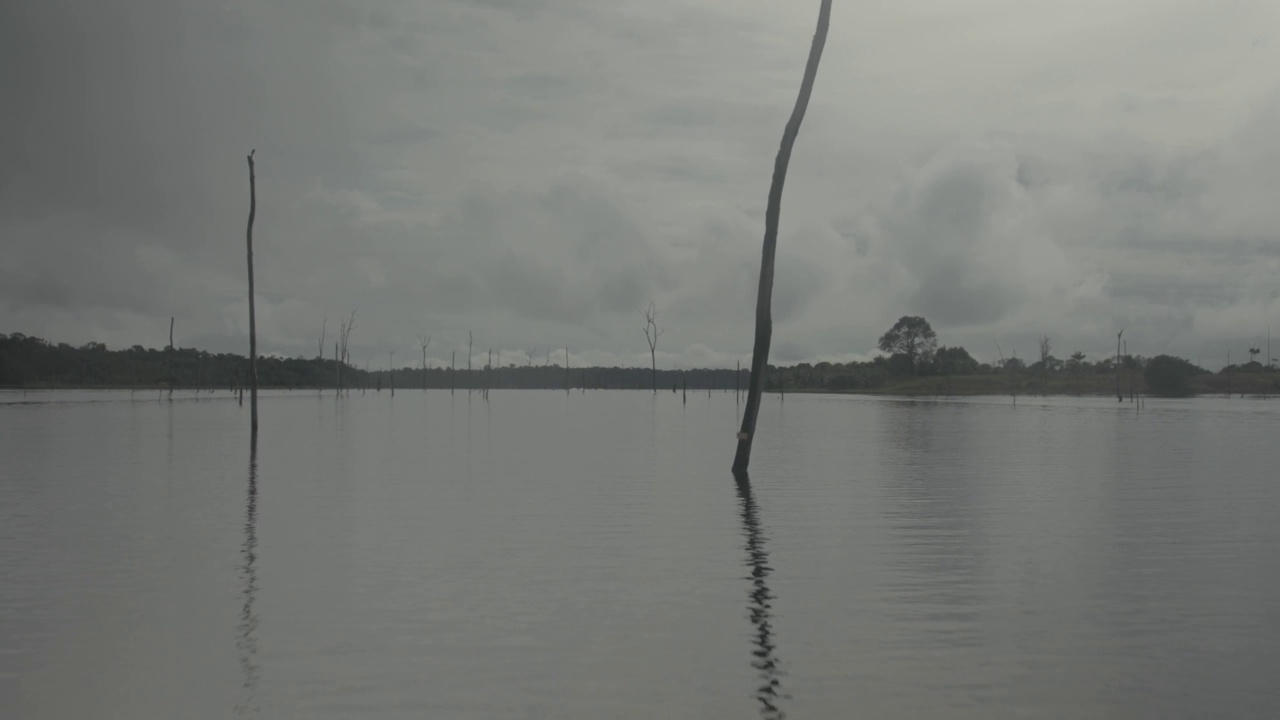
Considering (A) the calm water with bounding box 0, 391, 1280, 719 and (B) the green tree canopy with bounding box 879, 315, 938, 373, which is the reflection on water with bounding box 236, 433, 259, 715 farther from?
(B) the green tree canopy with bounding box 879, 315, 938, 373

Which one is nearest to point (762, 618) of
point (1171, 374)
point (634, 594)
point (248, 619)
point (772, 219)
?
point (634, 594)

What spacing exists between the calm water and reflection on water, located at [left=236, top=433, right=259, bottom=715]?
1.7 inches

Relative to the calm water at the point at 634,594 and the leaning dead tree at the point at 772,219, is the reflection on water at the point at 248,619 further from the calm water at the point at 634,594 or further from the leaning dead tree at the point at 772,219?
the leaning dead tree at the point at 772,219

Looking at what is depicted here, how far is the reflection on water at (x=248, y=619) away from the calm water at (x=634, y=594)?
0.14 ft

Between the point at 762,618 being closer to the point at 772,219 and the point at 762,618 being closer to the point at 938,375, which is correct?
the point at 772,219

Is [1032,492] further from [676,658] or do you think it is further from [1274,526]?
[676,658]

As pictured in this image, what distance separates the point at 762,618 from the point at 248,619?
4.90 meters

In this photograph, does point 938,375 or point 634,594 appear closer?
point 634,594

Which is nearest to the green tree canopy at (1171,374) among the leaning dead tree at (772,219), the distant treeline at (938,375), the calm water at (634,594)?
the distant treeline at (938,375)

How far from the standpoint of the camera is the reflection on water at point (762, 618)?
23.7 ft

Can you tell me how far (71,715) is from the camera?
6.88 meters

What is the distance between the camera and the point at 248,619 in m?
9.56

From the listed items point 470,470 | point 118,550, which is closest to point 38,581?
point 118,550

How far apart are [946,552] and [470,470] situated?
49.8 feet
